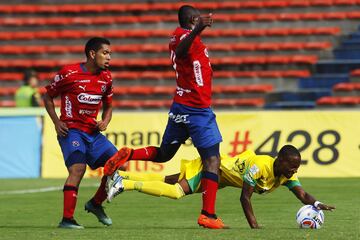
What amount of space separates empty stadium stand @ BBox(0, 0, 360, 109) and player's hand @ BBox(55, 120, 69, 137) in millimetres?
13268

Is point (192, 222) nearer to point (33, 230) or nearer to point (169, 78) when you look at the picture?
point (33, 230)

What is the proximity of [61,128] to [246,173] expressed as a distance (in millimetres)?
1838

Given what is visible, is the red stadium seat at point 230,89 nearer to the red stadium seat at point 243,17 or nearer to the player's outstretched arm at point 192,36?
the red stadium seat at point 243,17

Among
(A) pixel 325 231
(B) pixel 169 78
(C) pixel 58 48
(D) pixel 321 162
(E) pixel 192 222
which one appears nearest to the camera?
(A) pixel 325 231

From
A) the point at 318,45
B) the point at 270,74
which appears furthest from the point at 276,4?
the point at 270,74

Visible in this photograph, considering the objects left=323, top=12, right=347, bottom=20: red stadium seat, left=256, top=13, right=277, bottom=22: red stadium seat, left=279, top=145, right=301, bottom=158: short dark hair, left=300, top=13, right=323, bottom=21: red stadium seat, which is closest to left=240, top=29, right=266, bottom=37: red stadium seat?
left=256, top=13, right=277, bottom=22: red stadium seat

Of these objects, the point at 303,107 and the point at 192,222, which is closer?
the point at 192,222

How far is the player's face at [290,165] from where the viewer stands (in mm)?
9492

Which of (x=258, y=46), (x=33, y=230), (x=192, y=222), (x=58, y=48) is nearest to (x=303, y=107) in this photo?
(x=258, y=46)

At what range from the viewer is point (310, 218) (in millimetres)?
9531

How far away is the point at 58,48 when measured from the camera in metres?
26.4

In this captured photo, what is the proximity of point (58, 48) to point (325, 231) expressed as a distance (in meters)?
18.0

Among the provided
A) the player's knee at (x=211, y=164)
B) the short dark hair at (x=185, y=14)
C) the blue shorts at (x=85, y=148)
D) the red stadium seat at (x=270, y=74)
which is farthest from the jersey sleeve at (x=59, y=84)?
the red stadium seat at (x=270, y=74)

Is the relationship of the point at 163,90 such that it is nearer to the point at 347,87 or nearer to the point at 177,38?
the point at 347,87
